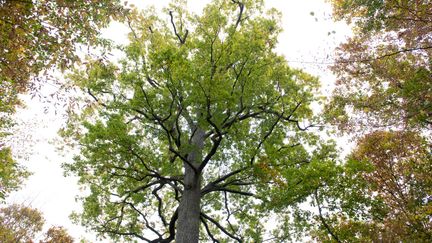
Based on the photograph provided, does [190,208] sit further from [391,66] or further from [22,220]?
[22,220]

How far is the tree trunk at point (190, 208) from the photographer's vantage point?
7.61m

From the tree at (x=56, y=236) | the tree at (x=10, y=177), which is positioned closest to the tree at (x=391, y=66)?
the tree at (x=10, y=177)

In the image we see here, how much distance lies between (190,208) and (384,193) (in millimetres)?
7413

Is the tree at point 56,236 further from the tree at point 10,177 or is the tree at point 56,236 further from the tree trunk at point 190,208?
the tree trunk at point 190,208

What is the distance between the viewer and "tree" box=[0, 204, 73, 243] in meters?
19.6

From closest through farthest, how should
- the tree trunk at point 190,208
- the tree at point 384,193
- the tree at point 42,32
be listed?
the tree at point 42,32
the tree at point 384,193
the tree trunk at point 190,208

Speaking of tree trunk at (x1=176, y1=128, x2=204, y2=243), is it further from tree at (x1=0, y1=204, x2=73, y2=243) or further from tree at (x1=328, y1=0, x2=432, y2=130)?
tree at (x1=0, y1=204, x2=73, y2=243)

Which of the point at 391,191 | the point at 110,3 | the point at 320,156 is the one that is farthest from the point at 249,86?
the point at 391,191

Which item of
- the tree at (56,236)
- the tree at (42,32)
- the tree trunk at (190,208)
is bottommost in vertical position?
the tree at (42,32)

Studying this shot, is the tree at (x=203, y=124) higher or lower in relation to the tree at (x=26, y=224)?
lower

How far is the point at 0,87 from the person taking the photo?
7.13 meters

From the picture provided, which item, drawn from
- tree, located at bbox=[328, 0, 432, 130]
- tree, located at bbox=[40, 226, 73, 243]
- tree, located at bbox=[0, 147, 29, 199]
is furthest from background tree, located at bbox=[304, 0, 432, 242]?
tree, located at bbox=[40, 226, 73, 243]

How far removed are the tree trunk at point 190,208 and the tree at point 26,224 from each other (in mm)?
15465

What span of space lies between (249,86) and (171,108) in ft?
7.05
